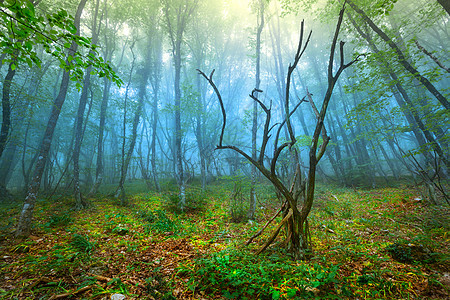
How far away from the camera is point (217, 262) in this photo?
2.81 meters

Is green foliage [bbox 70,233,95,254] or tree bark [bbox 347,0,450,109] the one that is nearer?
green foliage [bbox 70,233,95,254]

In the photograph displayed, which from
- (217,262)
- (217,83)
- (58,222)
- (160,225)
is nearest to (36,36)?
(217,262)

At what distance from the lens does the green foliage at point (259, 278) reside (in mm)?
2127

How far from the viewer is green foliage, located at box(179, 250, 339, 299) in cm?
213

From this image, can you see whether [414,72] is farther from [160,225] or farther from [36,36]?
[36,36]

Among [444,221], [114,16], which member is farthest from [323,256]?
[114,16]

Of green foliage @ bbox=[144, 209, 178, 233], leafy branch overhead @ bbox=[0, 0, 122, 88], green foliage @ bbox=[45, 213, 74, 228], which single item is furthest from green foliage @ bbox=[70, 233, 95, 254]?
leafy branch overhead @ bbox=[0, 0, 122, 88]

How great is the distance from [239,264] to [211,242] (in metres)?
1.50

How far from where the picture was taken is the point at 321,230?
14.9ft

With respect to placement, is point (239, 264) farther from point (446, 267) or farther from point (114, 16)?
point (114, 16)

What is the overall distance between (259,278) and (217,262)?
2.59 feet

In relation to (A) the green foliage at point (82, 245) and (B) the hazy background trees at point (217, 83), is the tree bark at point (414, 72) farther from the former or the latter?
(A) the green foliage at point (82, 245)

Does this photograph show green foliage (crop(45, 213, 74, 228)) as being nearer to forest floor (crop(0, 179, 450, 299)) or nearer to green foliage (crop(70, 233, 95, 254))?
forest floor (crop(0, 179, 450, 299))

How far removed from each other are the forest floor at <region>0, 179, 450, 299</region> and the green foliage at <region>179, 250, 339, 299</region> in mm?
14
